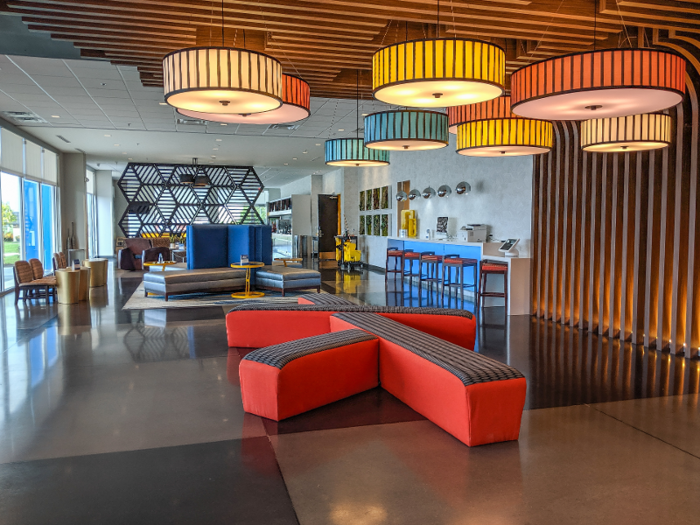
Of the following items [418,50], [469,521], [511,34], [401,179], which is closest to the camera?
[469,521]

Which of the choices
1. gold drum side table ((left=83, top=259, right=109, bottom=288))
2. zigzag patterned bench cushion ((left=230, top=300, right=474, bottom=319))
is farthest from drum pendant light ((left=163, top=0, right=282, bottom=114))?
gold drum side table ((left=83, top=259, right=109, bottom=288))

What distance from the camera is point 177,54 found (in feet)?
11.5

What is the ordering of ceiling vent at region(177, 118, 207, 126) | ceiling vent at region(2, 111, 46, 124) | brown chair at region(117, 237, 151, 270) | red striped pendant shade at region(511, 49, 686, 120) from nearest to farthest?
1. red striped pendant shade at region(511, 49, 686, 120)
2. ceiling vent at region(2, 111, 46, 124)
3. ceiling vent at region(177, 118, 207, 126)
4. brown chair at region(117, 237, 151, 270)

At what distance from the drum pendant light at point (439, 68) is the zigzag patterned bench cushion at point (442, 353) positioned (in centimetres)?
185

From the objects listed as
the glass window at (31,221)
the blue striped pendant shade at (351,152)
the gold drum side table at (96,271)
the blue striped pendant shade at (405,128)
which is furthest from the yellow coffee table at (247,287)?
the glass window at (31,221)

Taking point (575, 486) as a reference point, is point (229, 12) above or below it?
above

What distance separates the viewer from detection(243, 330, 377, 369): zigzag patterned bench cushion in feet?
13.1

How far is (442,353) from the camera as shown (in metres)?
4.03

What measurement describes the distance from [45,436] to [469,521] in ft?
9.29

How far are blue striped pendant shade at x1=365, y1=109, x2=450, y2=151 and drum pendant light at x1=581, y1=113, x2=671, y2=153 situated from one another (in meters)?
1.48

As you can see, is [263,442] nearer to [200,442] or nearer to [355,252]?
[200,442]

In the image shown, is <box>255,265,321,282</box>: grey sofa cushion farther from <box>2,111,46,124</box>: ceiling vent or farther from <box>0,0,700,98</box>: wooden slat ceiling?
<box>2,111,46,124</box>: ceiling vent

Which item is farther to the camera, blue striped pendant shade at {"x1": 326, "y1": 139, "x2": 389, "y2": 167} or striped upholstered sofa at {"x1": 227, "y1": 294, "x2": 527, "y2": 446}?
blue striped pendant shade at {"x1": 326, "y1": 139, "x2": 389, "y2": 167}

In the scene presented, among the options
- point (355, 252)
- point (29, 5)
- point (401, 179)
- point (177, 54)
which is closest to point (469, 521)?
point (177, 54)
